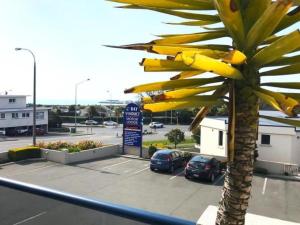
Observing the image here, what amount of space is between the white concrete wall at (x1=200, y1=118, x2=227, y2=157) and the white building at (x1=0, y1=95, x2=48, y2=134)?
34366 mm

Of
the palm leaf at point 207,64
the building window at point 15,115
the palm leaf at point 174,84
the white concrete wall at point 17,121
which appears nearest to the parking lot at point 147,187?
the palm leaf at point 174,84

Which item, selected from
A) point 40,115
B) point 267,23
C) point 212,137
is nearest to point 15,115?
point 40,115

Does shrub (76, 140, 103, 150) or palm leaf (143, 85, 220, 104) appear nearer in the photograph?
palm leaf (143, 85, 220, 104)

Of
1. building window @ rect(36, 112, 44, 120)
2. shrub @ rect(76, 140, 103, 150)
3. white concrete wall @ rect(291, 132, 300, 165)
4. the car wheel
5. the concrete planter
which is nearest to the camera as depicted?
the car wheel

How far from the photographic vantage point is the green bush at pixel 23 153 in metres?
27.7

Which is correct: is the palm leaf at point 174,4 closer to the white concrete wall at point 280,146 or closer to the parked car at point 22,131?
the white concrete wall at point 280,146

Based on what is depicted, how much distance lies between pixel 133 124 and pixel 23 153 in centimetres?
851

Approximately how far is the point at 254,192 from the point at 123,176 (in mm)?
8006

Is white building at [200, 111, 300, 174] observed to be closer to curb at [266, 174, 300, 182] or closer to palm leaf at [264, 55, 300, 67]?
curb at [266, 174, 300, 182]

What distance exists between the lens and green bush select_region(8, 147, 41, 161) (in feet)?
90.9

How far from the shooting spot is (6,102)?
59531mm

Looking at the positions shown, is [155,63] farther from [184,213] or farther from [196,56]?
[184,213]

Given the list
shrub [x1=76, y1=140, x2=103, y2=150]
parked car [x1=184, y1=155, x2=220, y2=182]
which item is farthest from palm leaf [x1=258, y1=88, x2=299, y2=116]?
shrub [x1=76, y1=140, x2=103, y2=150]

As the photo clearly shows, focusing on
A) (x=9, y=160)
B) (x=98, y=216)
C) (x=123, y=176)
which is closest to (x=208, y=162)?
(x=123, y=176)
